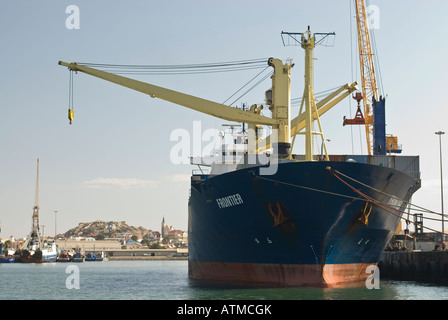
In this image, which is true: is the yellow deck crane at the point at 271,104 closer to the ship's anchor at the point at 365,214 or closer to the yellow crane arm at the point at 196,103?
the yellow crane arm at the point at 196,103

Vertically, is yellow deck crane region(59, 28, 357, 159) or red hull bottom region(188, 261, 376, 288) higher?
yellow deck crane region(59, 28, 357, 159)

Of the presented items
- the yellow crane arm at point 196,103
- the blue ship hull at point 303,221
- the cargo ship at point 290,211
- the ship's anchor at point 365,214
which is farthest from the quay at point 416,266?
the yellow crane arm at point 196,103

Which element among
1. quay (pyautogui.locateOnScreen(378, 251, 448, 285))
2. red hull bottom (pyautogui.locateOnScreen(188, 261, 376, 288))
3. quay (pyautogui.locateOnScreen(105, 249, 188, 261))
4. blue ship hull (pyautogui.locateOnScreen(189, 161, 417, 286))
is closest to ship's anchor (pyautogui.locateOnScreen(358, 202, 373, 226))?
blue ship hull (pyautogui.locateOnScreen(189, 161, 417, 286))

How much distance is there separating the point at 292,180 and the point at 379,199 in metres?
4.41

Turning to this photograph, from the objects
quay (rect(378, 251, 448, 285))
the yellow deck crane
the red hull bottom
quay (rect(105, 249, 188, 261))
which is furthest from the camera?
quay (rect(105, 249, 188, 261))

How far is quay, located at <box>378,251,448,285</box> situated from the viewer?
30.5 meters

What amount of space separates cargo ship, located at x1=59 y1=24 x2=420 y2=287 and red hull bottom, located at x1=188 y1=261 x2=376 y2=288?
41 mm

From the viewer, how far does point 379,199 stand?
2383cm

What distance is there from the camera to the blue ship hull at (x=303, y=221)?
72.3ft

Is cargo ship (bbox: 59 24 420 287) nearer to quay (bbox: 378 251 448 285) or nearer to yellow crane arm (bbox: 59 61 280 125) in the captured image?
yellow crane arm (bbox: 59 61 280 125)

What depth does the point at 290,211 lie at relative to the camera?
22.3 meters

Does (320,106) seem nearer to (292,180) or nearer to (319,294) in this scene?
(292,180)

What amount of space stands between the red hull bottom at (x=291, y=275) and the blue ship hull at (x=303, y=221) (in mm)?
40

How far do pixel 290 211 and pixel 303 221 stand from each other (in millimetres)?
660
